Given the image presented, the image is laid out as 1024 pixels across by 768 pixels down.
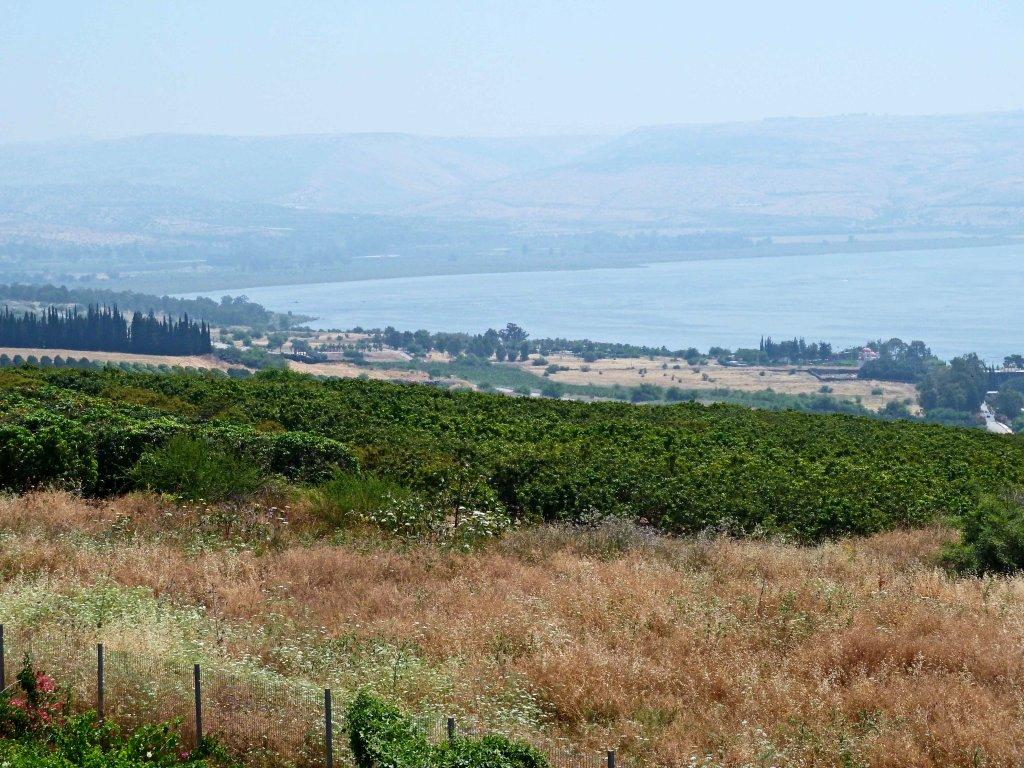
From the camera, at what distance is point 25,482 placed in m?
16.8

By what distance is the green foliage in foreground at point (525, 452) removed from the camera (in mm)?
17484

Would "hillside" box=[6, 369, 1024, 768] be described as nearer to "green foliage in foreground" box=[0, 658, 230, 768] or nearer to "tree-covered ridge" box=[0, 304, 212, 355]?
"green foliage in foreground" box=[0, 658, 230, 768]

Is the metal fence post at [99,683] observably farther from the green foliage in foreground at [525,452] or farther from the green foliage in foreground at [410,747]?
the green foliage in foreground at [525,452]

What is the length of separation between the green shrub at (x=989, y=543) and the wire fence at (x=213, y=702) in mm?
7972

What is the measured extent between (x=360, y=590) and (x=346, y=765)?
4406 millimetres

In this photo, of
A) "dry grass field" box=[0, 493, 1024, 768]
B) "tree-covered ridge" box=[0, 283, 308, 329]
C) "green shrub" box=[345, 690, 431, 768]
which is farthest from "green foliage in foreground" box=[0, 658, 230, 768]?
"tree-covered ridge" box=[0, 283, 308, 329]

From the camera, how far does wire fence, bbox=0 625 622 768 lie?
26.7ft

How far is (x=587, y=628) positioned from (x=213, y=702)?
376 centimetres

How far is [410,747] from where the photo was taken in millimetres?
7473

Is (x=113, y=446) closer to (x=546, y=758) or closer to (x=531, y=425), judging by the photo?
(x=531, y=425)

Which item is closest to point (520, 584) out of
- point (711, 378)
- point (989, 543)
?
point (989, 543)

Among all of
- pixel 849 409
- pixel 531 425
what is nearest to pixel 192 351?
pixel 849 409

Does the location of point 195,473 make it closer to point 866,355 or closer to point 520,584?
point 520,584

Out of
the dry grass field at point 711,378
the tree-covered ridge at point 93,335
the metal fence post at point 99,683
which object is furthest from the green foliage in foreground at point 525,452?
the dry grass field at point 711,378
